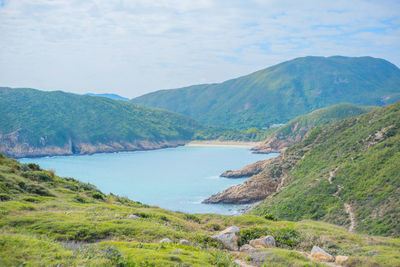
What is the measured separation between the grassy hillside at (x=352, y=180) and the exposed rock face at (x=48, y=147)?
8500cm

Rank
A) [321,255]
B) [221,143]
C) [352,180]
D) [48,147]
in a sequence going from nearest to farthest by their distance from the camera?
[321,255] → [352,180] → [48,147] → [221,143]

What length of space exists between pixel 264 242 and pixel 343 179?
767 inches

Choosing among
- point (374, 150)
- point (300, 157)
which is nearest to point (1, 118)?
point (300, 157)

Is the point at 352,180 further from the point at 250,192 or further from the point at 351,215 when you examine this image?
the point at 250,192

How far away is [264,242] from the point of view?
12.1 meters

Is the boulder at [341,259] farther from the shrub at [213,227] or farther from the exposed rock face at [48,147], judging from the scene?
the exposed rock face at [48,147]

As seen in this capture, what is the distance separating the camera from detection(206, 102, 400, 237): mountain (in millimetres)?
22812

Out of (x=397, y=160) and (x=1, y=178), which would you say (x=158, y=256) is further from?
(x=397, y=160)

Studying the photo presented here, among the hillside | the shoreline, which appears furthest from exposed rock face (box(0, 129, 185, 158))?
the hillside

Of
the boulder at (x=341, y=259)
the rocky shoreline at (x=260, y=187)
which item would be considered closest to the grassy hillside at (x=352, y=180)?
the rocky shoreline at (x=260, y=187)

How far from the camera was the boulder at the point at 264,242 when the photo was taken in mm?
11953

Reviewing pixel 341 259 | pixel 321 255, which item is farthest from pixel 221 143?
pixel 341 259

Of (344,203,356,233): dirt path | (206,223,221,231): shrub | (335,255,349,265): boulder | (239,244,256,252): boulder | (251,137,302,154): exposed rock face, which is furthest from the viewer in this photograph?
(251,137,302,154): exposed rock face

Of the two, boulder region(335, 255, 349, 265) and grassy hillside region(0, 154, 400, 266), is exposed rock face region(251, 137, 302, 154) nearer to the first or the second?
grassy hillside region(0, 154, 400, 266)
